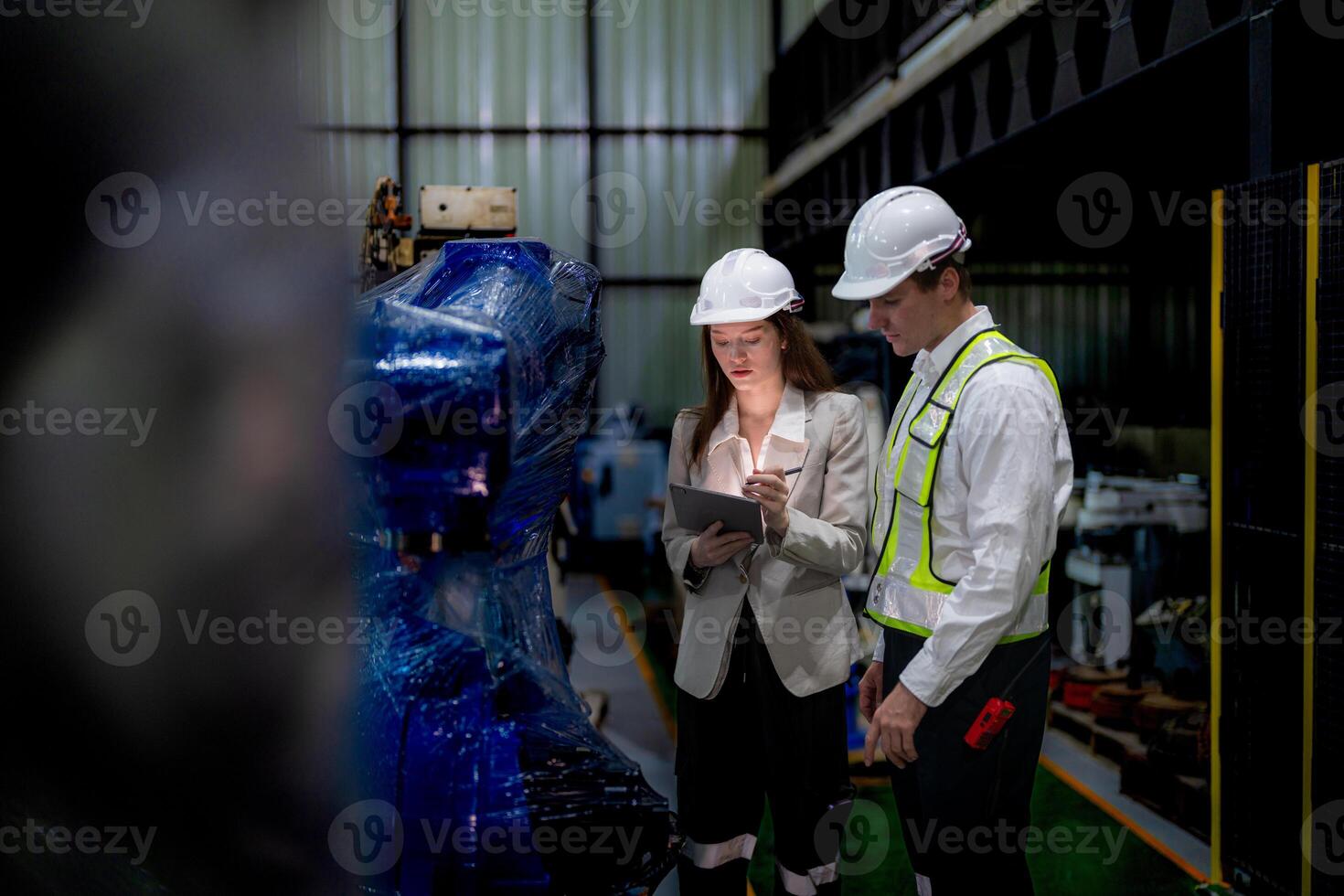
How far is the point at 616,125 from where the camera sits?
12.1m

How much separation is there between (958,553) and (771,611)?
558 millimetres

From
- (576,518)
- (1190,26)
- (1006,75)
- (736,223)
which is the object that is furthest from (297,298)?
(736,223)

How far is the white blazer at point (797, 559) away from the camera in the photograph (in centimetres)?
231

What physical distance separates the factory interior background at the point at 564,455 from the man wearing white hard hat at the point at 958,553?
602mm

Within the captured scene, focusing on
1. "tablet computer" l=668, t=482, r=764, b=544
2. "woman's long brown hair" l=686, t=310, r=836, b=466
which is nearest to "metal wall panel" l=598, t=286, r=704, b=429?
"woman's long brown hair" l=686, t=310, r=836, b=466

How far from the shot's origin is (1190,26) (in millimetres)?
3471

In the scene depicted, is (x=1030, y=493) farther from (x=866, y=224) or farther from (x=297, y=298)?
(x=297, y=298)

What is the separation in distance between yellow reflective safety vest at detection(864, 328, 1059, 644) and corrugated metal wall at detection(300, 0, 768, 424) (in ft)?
32.5

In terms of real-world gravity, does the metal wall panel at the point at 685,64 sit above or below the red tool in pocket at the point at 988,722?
above

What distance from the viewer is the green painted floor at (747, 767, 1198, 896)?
11.4 ft

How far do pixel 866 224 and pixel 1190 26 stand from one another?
2.29 meters

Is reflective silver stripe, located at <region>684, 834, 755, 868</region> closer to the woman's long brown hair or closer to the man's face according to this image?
the woman's long brown hair

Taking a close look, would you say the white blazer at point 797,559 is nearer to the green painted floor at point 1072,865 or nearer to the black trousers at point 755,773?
the black trousers at point 755,773

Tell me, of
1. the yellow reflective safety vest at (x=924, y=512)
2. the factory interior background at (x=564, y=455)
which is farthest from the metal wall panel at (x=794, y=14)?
the yellow reflective safety vest at (x=924, y=512)
